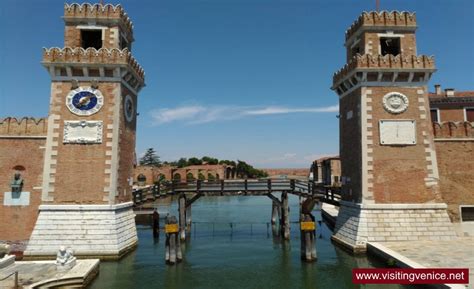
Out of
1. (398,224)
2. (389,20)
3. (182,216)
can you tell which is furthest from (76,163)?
(389,20)

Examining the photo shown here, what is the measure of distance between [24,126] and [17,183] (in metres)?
3.18


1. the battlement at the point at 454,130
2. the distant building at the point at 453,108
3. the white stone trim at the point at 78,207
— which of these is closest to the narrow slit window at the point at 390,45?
the battlement at the point at 454,130

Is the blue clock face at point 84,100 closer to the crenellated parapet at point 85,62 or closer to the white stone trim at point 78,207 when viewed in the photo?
the crenellated parapet at point 85,62

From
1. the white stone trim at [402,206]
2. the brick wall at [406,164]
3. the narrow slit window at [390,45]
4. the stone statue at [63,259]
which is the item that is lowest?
the stone statue at [63,259]

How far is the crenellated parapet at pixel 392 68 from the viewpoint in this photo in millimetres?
19891

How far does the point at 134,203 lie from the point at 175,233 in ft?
18.1

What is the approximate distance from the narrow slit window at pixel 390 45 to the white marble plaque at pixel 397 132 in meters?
4.56

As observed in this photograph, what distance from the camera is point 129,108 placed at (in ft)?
71.6

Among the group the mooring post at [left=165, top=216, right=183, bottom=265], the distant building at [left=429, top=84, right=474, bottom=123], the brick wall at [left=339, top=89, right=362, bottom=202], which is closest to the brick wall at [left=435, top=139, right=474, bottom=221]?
the brick wall at [left=339, top=89, right=362, bottom=202]

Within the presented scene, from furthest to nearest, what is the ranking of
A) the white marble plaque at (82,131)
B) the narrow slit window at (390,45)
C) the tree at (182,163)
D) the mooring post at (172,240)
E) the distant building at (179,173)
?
the tree at (182,163) → the distant building at (179,173) → the narrow slit window at (390,45) → the white marble plaque at (82,131) → the mooring post at (172,240)

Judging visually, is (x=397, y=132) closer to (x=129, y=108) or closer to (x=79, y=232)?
(x=129, y=108)

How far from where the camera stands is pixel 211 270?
1719 centimetres

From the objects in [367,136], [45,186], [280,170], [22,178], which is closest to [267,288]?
[367,136]

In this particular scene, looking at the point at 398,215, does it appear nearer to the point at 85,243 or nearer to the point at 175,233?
the point at 175,233
